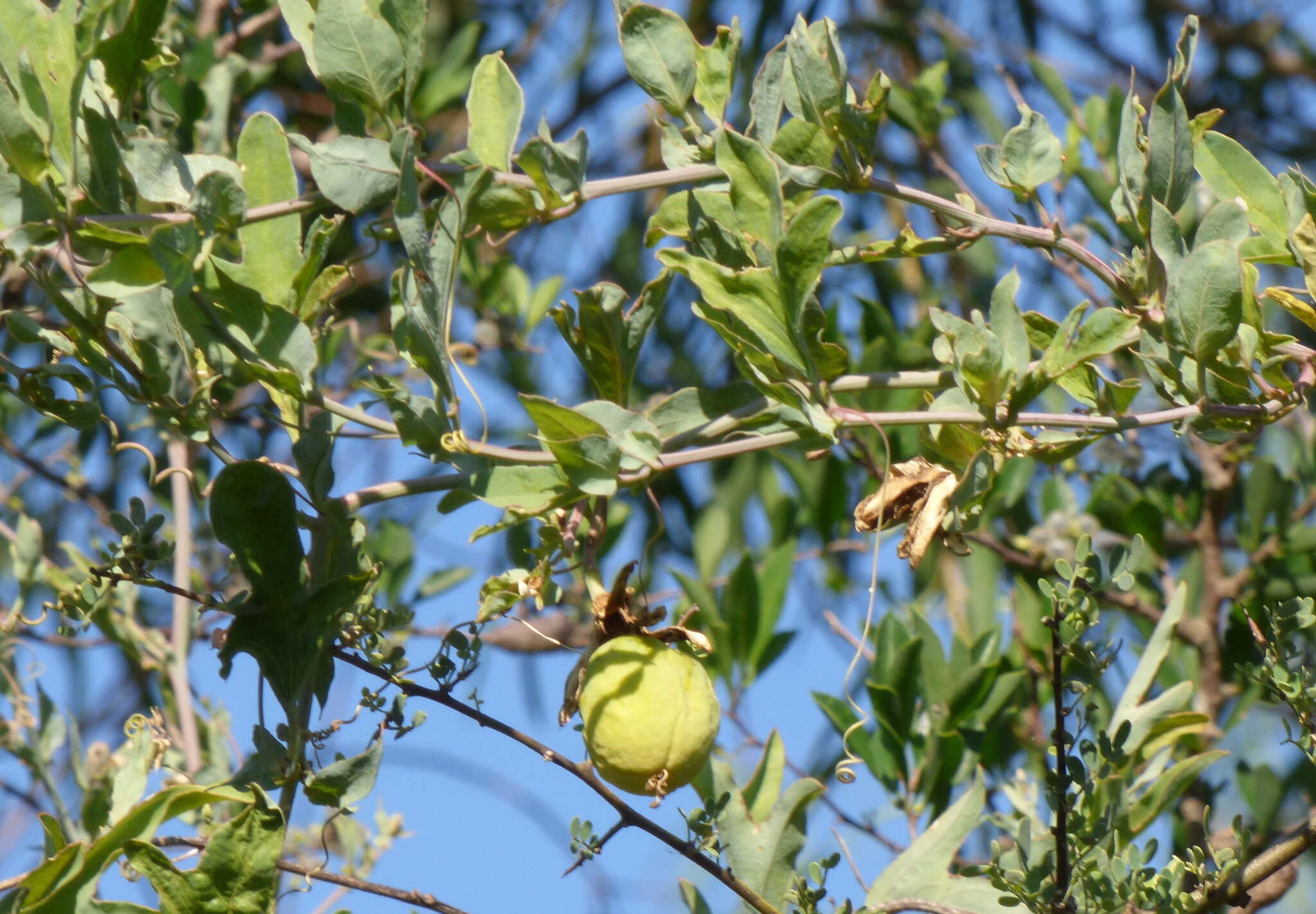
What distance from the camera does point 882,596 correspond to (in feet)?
6.67

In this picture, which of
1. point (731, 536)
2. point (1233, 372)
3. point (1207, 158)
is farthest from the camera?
point (731, 536)

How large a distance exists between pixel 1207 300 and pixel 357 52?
0.56 meters

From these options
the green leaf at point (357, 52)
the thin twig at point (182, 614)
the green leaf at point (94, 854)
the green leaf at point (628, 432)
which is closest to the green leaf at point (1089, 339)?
the green leaf at point (628, 432)

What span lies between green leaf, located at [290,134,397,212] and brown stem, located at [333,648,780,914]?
1.03 feet

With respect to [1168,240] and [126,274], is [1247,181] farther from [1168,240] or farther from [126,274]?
[126,274]

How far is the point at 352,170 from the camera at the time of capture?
87 cm

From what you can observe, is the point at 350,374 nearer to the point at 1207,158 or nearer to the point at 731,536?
the point at 731,536

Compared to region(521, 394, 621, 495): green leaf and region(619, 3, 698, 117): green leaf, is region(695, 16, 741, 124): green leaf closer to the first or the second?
region(619, 3, 698, 117): green leaf

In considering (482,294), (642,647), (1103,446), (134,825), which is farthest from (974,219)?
(482,294)

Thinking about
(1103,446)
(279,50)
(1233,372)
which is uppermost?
(279,50)

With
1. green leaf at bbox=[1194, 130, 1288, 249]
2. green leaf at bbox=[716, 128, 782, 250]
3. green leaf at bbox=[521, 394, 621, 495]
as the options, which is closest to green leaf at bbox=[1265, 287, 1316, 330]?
green leaf at bbox=[1194, 130, 1288, 249]

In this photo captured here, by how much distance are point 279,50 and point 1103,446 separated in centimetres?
132

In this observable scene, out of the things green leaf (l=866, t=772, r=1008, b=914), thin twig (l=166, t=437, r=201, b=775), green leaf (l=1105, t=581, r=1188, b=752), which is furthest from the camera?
thin twig (l=166, t=437, r=201, b=775)

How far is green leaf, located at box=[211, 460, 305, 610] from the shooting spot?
90 cm
